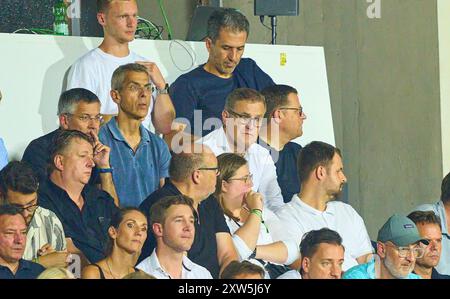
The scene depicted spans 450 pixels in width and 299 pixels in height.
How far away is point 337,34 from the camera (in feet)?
35.5

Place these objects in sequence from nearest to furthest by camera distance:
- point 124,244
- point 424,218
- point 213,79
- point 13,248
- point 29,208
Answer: point 13,248 → point 29,208 → point 124,244 → point 213,79 → point 424,218

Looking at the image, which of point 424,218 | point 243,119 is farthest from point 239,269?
point 424,218

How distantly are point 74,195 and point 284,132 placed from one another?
178 cm

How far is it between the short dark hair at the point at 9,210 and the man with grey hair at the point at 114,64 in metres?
1.03

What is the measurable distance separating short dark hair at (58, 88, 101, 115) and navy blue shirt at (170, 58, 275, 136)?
2.54 feet

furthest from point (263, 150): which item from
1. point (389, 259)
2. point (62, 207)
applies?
point (62, 207)

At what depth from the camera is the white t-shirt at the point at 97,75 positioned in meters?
7.50

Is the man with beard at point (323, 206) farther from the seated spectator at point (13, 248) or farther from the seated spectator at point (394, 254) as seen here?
the seated spectator at point (13, 248)

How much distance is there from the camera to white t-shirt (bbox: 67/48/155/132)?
7500mm

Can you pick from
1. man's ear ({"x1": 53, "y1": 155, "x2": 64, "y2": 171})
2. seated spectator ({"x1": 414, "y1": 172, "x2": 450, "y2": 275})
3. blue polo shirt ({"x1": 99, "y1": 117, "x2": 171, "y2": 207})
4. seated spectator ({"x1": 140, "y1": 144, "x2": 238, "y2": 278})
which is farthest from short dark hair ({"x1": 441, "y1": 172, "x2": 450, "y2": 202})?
man's ear ({"x1": 53, "y1": 155, "x2": 64, "y2": 171})

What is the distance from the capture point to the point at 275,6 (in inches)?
349

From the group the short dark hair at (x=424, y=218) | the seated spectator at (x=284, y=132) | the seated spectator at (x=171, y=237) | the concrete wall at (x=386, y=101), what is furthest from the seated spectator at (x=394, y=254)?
the concrete wall at (x=386, y=101)

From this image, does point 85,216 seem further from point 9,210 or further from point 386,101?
point 386,101

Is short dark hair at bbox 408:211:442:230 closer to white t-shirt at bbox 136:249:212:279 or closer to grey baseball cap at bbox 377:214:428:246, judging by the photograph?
grey baseball cap at bbox 377:214:428:246
